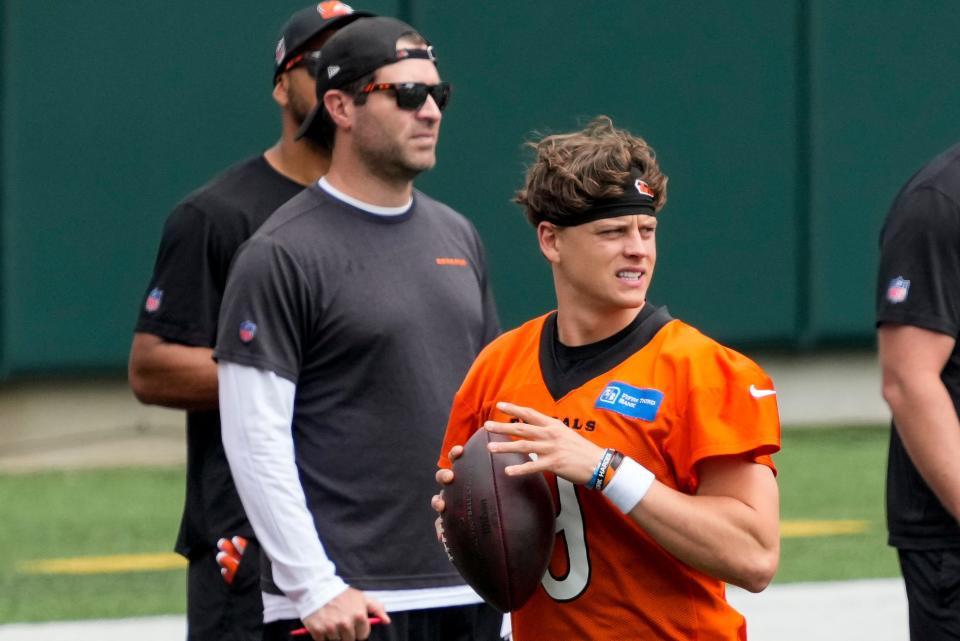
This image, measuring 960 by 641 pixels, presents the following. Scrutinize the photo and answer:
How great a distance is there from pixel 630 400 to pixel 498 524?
38 centimetres

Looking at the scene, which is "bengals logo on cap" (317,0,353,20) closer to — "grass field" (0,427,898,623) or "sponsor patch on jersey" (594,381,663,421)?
"sponsor patch on jersey" (594,381,663,421)

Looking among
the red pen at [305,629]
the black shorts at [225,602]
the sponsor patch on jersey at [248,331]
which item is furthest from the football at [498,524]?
the black shorts at [225,602]

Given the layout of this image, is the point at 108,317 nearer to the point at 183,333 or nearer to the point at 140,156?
the point at 140,156

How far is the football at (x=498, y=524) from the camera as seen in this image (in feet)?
11.3

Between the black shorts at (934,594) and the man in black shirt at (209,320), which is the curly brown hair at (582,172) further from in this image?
the man in black shirt at (209,320)

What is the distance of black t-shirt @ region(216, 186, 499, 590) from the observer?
4.09m

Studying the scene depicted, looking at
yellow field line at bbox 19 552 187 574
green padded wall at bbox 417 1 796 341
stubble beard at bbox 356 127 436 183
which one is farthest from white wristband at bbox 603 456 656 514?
green padded wall at bbox 417 1 796 341

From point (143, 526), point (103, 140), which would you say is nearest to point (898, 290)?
point (143, 526)

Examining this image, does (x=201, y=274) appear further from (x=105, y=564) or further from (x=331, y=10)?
(x=105, y=564)

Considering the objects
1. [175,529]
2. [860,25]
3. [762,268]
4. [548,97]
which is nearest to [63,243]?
[175,529]

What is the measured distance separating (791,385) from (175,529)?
5.48 meters

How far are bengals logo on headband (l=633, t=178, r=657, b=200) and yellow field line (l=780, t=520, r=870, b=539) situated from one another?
6070 millimetres

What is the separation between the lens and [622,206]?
11.5ft

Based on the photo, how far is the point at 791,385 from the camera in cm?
1309
